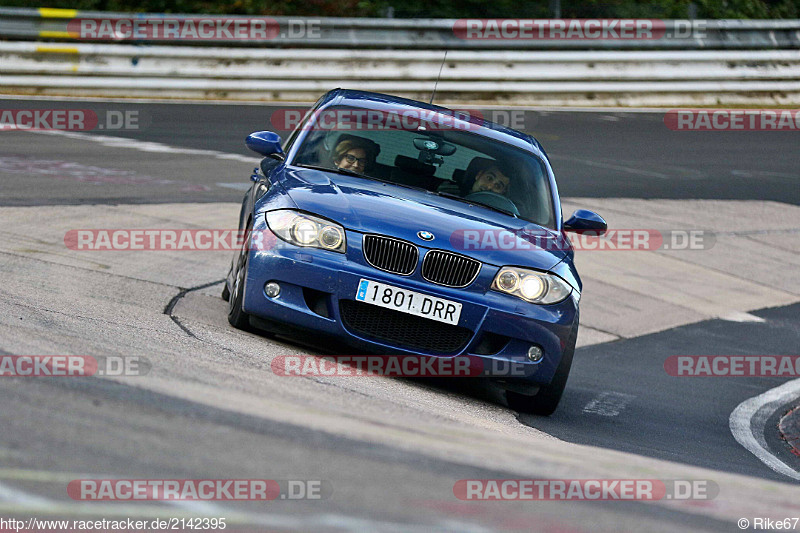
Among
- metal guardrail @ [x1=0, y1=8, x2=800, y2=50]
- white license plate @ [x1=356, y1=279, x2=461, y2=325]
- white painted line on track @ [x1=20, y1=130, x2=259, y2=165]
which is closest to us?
white license plate @ [x1=356, y1=279, x2=461, y2=325]

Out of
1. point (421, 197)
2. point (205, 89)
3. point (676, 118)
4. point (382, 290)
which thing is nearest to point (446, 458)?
point (382, 290)

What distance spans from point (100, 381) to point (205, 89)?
1631 centimetres

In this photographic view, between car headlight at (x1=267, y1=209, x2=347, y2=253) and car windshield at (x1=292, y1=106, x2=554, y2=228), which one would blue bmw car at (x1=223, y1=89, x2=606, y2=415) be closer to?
car headlight at (x1=267, y1=209, x2=347, y2=253)

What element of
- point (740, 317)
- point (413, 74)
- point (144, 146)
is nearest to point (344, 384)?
point (740, 317)

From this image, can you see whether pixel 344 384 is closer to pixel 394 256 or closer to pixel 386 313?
pixel 386 313

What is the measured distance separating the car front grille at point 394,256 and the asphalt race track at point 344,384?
2.02ft

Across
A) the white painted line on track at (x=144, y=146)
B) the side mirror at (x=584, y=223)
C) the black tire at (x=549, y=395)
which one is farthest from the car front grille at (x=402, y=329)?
the white painted line on track at (x=144, y=146)

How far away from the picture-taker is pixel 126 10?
24203 mm

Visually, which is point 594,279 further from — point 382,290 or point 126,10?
point 126,10

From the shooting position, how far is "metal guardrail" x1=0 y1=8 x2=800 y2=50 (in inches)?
760

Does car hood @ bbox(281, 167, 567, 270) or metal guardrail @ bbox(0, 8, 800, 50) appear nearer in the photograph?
car hood @ bbox(281, 167, 567, 270)

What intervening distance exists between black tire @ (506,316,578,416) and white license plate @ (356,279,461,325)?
2.58 feet

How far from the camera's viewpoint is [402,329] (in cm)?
630

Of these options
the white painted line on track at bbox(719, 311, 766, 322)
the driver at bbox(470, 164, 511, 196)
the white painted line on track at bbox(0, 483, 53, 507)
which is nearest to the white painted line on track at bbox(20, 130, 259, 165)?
the white painted line on track at bbox(719, 311, 766, 322)
